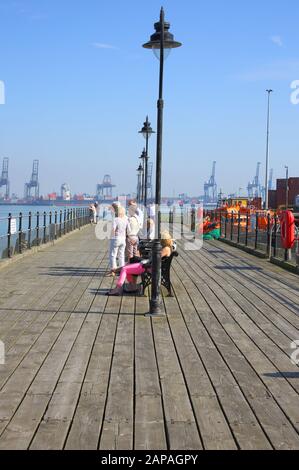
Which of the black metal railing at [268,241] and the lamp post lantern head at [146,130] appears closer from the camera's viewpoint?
the black metal railing at [268,241]

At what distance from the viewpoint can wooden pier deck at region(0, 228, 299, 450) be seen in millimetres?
4215

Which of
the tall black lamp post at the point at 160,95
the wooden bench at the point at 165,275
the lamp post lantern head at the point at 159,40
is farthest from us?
the wooden bench at the point at 165,275

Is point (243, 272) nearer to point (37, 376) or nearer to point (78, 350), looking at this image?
point (78, 350)

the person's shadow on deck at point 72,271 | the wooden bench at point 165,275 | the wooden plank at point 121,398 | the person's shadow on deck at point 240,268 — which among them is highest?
the wooden bench at point 165,275

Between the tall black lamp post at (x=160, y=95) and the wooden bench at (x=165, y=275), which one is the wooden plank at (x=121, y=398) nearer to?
the tall black lamp post at (x=160, y=95)

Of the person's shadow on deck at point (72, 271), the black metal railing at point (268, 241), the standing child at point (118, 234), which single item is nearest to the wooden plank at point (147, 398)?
the standing child at point (118, 234)

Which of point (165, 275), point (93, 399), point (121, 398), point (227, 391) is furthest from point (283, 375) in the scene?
point (165, 275)

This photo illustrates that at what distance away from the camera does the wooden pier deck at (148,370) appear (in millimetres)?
4215

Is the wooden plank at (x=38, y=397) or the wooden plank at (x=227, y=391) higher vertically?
the wooden plank at (x=227, y=391)

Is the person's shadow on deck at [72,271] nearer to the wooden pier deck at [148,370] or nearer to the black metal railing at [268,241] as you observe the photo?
the wooden pier deck at [148,370]

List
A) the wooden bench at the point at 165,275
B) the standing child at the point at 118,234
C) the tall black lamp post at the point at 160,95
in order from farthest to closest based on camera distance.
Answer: the standing child at the point at 118,234 < the wooden bench at the point at 165,275 < the tall black lamp post at the point at 160,95

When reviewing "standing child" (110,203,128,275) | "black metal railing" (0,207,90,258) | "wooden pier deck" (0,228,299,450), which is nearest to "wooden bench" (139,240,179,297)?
"wooden pier deck" (0,228,299,450)

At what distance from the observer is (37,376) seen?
217 inches
